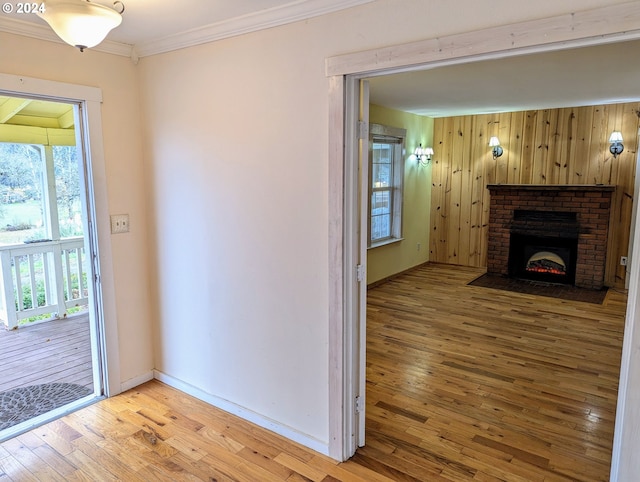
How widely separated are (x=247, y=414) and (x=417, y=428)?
1078 millimetres

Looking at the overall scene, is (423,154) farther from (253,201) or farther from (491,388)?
(253,201)

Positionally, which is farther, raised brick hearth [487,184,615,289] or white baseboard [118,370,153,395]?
raised brick hearth [487,184,615,289]

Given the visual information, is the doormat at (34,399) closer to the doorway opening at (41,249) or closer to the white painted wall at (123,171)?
the doorway opening at (41,249)

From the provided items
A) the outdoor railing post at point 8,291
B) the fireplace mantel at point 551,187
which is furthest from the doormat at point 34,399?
the fireplace mantel at point 551,187

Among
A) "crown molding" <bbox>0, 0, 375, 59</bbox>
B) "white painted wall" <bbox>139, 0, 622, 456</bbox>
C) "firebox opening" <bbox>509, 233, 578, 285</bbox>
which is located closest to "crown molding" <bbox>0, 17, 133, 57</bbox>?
"crown molding" <bbox>0, 0, 375, 59</bbox>

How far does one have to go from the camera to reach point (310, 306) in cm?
245

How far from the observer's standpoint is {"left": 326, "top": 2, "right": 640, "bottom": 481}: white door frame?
1557 mm

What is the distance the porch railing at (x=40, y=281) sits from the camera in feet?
14.9

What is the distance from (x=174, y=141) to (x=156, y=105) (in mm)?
300

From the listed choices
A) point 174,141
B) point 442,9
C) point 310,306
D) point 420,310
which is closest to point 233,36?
point 174,141

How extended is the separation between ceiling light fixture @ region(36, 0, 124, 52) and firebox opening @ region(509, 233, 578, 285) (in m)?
6.17

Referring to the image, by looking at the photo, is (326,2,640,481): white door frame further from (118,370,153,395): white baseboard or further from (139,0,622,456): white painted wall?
(118,370,153,395): white baseboard

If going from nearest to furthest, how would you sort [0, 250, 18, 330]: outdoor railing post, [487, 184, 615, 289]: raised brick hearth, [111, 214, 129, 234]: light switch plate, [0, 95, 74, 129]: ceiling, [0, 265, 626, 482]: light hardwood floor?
[0, 265, 626, 482]: light hardwood floor, [111, 214, 129, 234]: light switch plate, [0, 95, 74, 129]: ceiling, [0, 250, 18, 330]: outdoor railing post, [487, 184, 615, 289]: raised brick hearth

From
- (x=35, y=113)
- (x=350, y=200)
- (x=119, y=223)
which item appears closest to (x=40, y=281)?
(x=35, y=113)
